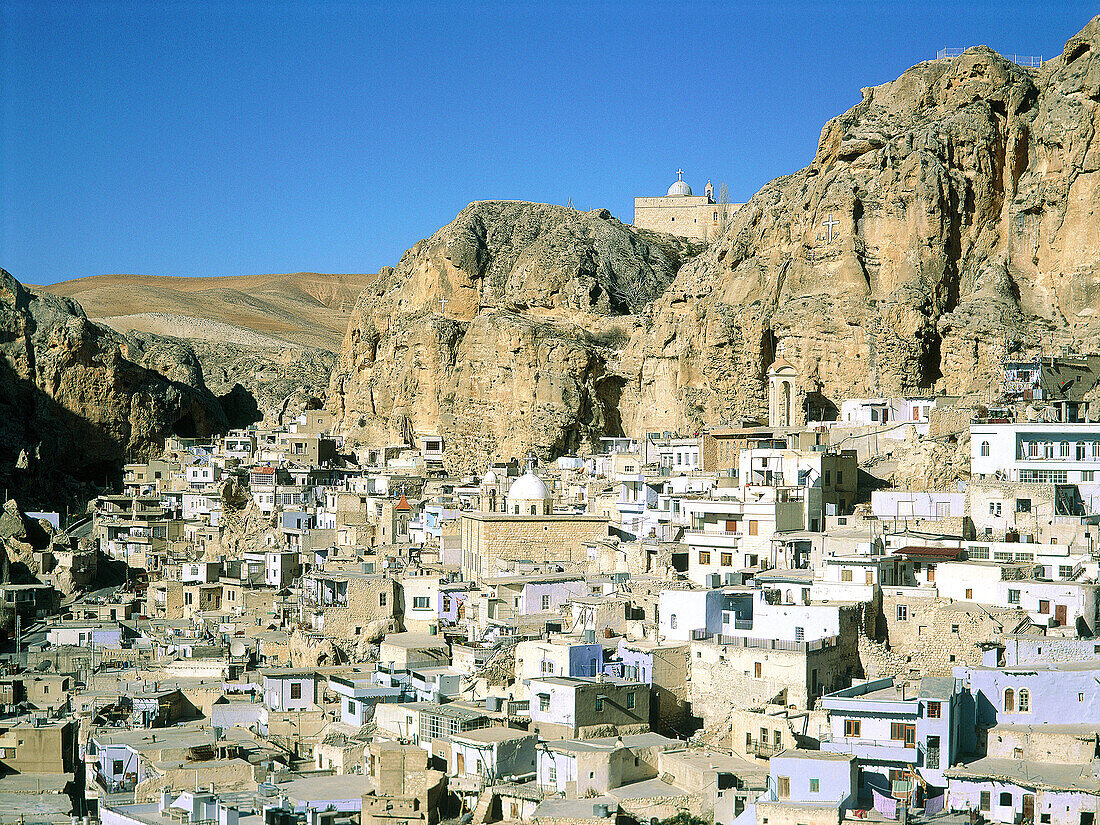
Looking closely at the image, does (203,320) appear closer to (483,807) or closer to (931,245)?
(931,245)

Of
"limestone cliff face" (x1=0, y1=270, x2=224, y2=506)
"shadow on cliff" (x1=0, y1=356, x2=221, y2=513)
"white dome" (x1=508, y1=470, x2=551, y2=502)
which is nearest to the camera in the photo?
"white dome" (x1=508, y1=470, x2=551, y2=502)

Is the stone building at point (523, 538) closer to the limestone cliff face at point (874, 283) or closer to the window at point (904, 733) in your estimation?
the limestone cliff face at point (874, 283)

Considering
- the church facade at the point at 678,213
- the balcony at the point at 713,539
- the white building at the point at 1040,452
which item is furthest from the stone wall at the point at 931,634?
the church facade at the point at 678,213

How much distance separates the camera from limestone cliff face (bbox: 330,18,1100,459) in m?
48.4

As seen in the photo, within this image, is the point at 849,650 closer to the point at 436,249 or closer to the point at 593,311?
the point at 593,311

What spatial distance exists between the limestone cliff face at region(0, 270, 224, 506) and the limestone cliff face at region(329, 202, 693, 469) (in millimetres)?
11037

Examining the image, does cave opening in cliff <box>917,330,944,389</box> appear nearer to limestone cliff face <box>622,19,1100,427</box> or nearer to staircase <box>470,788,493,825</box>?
limestone cliff face <box>622,19,1100,427</box>

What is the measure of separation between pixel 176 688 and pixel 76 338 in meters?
49.5

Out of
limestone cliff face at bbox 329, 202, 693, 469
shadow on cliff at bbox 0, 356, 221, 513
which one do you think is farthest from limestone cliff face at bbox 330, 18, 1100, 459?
shadow on cliff at bbox 0, 356, 221, 513

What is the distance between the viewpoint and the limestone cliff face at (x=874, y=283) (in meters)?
48.4

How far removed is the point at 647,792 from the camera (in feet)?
86.1

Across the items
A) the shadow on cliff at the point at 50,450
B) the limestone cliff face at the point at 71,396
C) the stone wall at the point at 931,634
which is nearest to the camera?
the stone wall at the point at 931,634

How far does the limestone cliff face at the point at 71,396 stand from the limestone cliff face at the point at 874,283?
22.0m

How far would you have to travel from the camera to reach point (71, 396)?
78.9 metres
